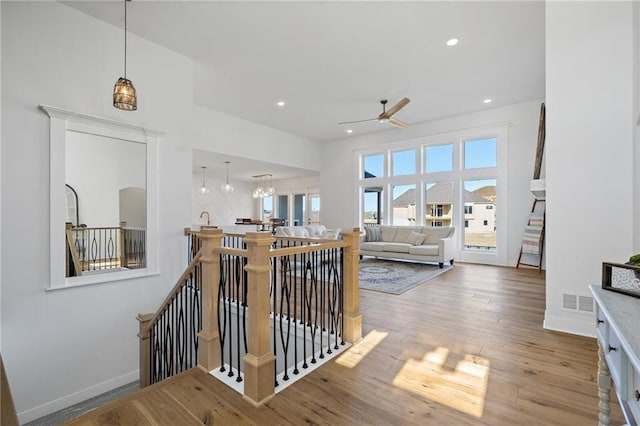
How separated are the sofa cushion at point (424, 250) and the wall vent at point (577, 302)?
3.34 m

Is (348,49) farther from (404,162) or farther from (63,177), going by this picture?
(404,162)

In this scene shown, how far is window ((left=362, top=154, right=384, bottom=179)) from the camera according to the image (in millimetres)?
8521

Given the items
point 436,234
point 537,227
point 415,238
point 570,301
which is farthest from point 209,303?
point 537,227

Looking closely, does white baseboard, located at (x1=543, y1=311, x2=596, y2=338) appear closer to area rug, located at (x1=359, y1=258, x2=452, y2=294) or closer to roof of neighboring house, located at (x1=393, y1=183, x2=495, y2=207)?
area rug, located at (x1=359, y1=258, x2=452, y2=294)

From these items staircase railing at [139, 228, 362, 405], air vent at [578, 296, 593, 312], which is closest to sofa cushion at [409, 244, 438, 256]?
air vent at [578, 296, 593, 312]

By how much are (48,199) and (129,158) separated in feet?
2.93

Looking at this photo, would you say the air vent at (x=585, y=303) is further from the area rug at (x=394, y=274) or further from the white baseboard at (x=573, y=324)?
the area rug at (x=394, y=274)

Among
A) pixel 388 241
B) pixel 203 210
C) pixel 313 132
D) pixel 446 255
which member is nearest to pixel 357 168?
pixel 313 132

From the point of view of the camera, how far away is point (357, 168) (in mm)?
8781

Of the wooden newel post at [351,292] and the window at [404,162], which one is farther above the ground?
the window at [404,162]

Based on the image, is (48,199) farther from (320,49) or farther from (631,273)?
(631,273)

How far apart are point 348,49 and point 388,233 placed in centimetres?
458

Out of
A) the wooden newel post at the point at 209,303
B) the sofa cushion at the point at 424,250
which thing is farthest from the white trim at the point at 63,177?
the sofa cushion at the point at 424,250

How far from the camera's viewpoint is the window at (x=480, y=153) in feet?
22.1
